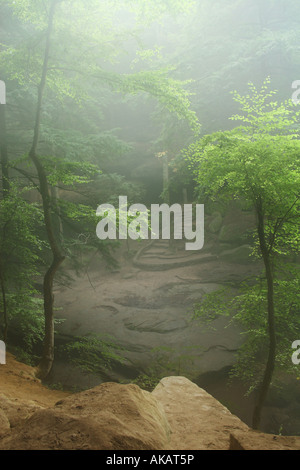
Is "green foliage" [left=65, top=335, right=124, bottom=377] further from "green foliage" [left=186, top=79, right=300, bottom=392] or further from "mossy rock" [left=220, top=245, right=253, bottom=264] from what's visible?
"mossy rock" [left=220, top=245, right=253, bottom=264]

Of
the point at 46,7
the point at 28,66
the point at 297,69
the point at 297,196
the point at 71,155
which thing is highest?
the point at 297,69

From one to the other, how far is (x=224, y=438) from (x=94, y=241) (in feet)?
21.3

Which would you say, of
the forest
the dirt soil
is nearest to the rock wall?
the dirt soil

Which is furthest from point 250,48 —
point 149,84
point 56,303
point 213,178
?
point 56,303

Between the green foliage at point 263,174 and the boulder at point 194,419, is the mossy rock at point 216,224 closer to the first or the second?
the green foliage at point 263,174

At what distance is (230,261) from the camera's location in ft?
54.0

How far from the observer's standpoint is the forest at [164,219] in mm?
5980

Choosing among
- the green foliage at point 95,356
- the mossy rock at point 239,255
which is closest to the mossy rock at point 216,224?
the mossy rock at point 239,255

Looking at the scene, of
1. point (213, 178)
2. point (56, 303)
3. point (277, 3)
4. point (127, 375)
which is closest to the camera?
point (213, 178)

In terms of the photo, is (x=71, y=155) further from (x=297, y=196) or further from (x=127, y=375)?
(x=297, y=196)

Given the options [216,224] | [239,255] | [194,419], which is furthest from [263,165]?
[216,224]

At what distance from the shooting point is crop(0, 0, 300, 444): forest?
5.98 metres

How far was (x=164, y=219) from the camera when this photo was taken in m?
21.8

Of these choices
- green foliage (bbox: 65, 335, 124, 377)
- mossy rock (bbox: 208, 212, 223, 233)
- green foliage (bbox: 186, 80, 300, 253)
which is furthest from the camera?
mossy rock (bbox: 208, 212, 223, 233)
